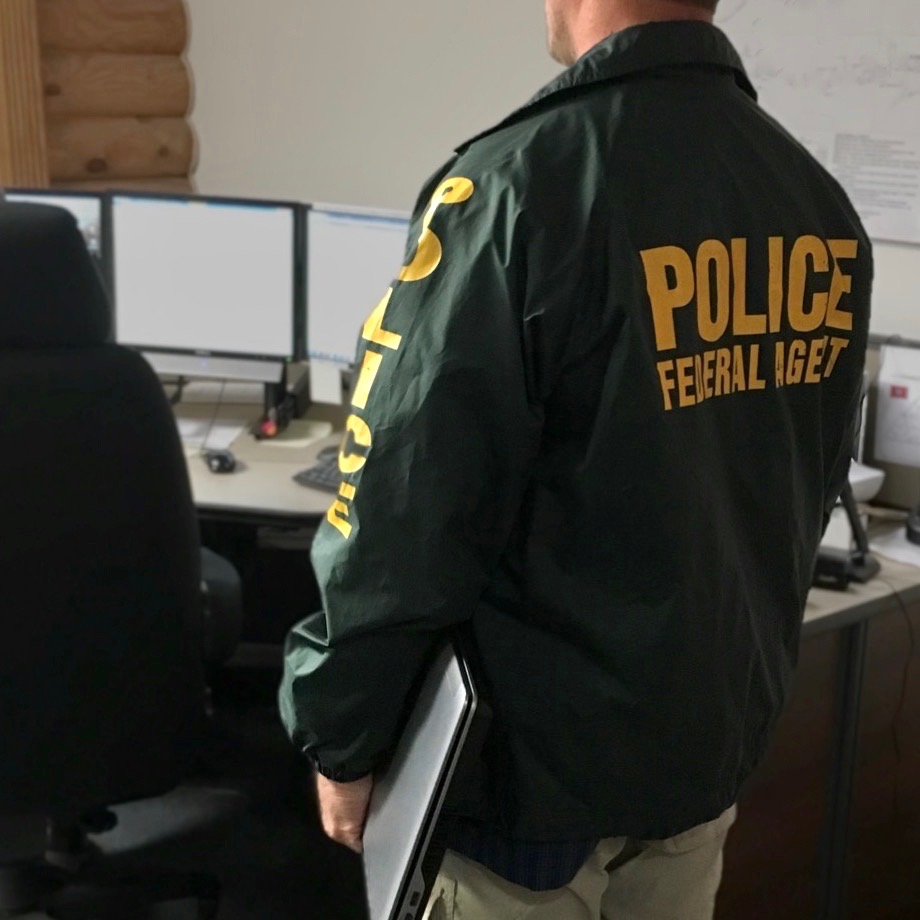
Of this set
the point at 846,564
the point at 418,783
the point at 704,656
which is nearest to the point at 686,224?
the point at 704,656

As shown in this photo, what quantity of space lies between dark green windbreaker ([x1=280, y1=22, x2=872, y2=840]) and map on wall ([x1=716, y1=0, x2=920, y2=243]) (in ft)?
4.02

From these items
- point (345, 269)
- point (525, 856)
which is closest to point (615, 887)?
point (525, 856)

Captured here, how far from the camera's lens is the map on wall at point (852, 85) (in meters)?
2.33

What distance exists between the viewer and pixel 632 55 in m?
1.11

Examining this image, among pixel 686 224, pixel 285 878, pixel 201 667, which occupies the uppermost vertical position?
pixel 686 224

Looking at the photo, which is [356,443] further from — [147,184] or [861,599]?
[147,184]

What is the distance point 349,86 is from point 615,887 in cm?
224

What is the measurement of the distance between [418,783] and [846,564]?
3.54 feet

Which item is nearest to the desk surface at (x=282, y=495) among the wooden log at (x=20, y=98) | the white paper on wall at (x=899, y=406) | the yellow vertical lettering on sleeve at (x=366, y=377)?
the white paper on wall at (x=899, y=406)

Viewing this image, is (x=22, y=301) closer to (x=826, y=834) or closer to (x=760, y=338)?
(x=760, y=338)

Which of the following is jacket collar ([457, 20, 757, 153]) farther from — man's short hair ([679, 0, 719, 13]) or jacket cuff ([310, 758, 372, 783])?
jacket cuff ([310, 758, 372, 783])

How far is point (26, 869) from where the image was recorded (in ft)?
6.63

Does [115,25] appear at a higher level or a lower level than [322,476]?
higher

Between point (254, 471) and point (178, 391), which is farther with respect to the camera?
point (178, 391)
